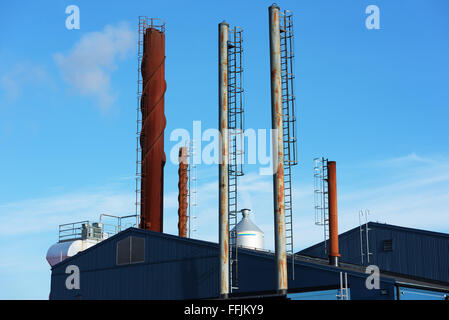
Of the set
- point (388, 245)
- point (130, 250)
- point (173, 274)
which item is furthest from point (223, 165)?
point (388, 245)

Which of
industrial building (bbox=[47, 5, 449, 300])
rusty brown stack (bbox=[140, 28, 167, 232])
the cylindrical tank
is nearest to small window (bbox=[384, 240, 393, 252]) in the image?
industrial building (bbox=[47, 5, 449, 300])

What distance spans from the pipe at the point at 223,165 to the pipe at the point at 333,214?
9.47m

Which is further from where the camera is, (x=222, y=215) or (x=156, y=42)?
(x=156, y=42)

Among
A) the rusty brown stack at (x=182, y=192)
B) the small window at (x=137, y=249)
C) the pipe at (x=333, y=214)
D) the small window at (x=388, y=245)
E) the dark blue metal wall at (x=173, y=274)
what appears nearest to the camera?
the dark blue metal wall at (x=173, y=274)

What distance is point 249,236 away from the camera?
39281 mm

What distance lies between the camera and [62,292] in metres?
39.2

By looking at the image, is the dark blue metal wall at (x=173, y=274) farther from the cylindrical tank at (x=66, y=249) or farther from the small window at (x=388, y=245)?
the small window at (x=388, y=245)

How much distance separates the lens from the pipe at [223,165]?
99.9 feet

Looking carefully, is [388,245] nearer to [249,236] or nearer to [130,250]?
[249,236]

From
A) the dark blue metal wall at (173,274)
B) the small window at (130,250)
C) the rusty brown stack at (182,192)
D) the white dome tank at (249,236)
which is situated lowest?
the dark blue metal wall at (173,274)

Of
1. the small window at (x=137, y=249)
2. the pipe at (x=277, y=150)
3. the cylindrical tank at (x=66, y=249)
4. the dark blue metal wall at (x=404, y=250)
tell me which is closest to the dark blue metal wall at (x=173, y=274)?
the small window at (x=137, y=249)
